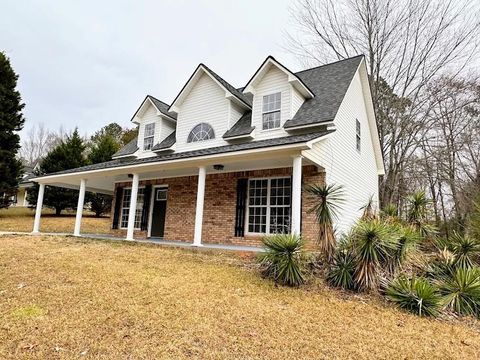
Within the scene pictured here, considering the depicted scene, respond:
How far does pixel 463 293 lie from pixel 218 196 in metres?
7.59

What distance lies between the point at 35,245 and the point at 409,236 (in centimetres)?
1001

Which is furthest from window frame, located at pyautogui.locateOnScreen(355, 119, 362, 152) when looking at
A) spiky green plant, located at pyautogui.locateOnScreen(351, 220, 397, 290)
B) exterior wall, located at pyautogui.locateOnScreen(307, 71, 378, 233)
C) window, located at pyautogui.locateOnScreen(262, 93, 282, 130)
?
spiky green plant, located at pyautogui.locateOnScreen(351, 220, 397, 290)

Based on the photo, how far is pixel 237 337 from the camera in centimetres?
372

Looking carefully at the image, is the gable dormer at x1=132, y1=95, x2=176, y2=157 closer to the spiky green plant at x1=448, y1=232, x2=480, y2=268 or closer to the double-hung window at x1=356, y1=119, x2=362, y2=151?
the double-hung window at x1=356, y1=119, x2=362, y2=151

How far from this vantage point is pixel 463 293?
5.89m

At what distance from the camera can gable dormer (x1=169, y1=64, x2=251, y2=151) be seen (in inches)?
472

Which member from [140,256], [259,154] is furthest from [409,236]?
[140,256]

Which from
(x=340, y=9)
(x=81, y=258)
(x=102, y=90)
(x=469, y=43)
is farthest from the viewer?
(x=102, y=90)

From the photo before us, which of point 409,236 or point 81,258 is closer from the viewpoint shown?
point 409,236

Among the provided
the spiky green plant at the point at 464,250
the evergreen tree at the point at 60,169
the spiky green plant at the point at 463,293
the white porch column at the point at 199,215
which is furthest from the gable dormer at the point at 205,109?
the evergreen tree at the point at 60,169

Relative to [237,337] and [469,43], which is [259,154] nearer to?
[237,337]

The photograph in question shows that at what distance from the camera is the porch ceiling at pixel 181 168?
8.75m

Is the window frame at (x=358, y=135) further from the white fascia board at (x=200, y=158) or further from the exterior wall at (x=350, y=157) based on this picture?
the white fascia board at (x=200, y=158)

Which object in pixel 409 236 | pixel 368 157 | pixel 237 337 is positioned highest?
pixel 368 157
